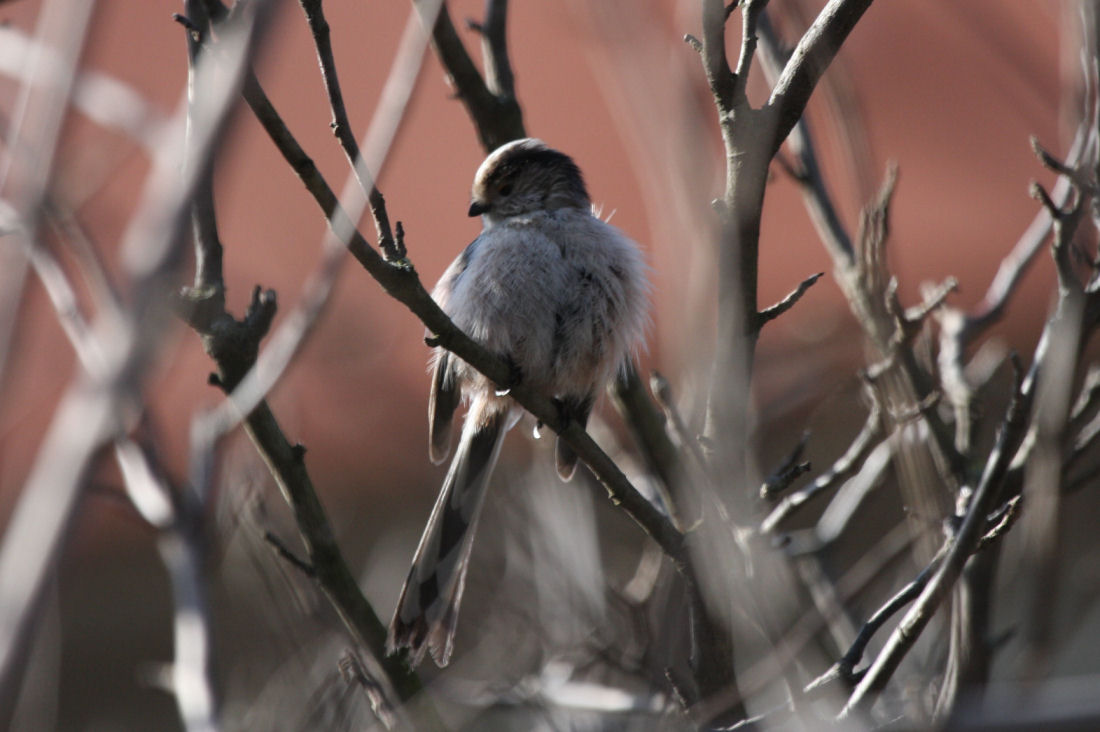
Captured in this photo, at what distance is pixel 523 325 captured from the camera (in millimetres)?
3641

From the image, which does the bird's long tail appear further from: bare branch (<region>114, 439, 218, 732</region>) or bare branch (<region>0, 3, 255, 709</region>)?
bare branch (<region>0, 3, 255, 709</region>)

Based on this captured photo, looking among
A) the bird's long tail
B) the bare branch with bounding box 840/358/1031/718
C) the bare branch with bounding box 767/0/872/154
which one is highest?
the bare branch with bounding box 767/0/872/154

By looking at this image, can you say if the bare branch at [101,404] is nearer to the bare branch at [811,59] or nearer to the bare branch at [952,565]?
the bare branch at [811,59]

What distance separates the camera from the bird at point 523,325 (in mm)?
3645

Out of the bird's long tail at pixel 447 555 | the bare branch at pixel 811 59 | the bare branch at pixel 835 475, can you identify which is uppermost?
the bare branch at pixel 811 59

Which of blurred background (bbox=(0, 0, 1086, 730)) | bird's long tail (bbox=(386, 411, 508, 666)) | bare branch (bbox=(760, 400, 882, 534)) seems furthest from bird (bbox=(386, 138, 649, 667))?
bare branch (bbox=(760, 400, 882, 534))

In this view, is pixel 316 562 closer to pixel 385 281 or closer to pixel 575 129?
pixel 385 281

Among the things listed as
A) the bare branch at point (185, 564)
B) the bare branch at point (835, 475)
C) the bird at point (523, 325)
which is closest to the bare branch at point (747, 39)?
the bare branch at point (835, 475)

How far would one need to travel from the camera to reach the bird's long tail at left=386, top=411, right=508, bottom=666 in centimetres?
317

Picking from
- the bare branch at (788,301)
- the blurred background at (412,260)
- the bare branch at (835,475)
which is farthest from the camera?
the blurred background at (412,260)

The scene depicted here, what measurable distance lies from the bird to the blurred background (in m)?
0.20

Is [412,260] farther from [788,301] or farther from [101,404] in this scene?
[101,404]

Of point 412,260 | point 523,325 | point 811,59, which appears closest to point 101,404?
point 811,59

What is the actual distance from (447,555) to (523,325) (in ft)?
2.59
